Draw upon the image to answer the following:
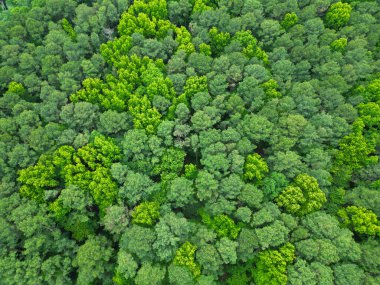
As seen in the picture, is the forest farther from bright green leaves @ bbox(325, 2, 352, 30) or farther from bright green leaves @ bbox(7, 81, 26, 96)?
bright green leaves @ bbox(7, 81, 26, 96)

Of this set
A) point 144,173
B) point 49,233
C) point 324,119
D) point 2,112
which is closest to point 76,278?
point 49,233

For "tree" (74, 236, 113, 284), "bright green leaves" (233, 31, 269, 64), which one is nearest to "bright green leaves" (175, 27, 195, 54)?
"bright green leaves" (233, 31, 269, 64)

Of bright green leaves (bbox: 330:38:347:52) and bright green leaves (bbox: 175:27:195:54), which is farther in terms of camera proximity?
bright green leaves (bbox: 330:38:347:52)

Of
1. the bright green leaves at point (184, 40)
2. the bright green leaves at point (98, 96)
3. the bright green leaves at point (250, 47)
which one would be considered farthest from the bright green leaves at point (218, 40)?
the bright green leaves at point (98, 96)

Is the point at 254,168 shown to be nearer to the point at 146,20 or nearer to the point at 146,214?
the point at 146,214

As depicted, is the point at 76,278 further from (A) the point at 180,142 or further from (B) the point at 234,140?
(B) the point at 234,140

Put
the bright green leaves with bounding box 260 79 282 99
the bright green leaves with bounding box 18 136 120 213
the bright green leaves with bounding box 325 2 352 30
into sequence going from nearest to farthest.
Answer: the bright green leaves with bounding box 18 136 120 213 < the bright green leaves with bounding box 260 79 282 99 < the bright green leaves with bounding box 325 2 352 30
